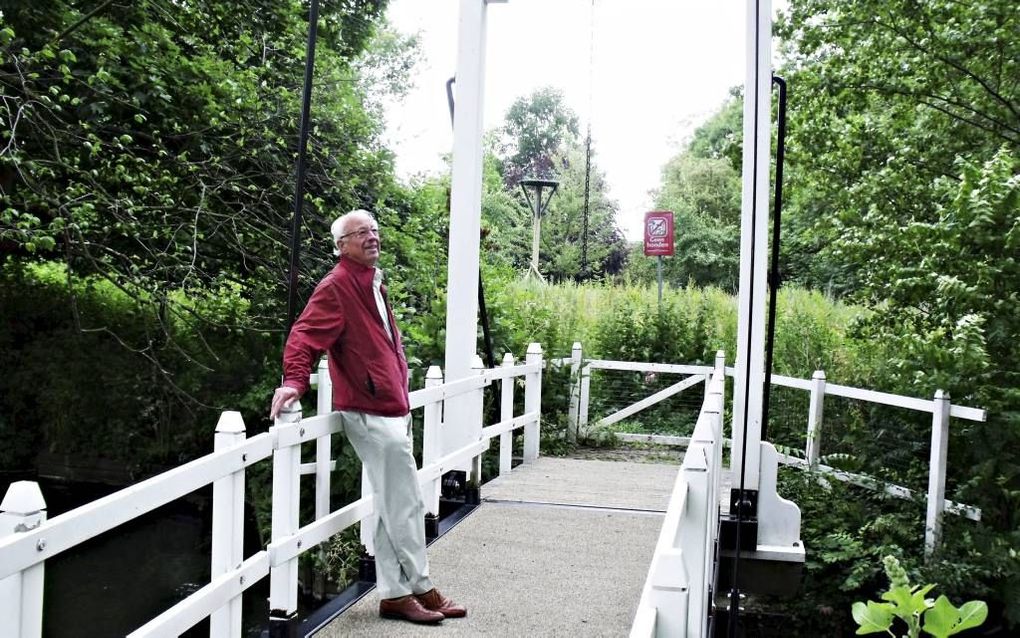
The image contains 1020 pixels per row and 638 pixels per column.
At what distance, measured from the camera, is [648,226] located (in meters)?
13.1

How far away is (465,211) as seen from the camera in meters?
6.09

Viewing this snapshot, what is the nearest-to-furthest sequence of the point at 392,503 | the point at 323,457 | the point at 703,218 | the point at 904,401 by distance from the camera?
the point at 392,503, the point at 323,457, the point at 904,401, the point at 703,218

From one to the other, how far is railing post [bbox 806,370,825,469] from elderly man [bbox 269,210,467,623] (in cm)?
587

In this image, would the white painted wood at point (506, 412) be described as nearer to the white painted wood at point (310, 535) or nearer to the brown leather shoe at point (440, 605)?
the white painted wood at point (310, 535)

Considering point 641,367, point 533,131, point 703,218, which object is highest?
point 533,131

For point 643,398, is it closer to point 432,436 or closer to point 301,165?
point 432,436

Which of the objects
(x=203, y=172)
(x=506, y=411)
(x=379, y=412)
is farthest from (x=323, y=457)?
(x=203, y=172)

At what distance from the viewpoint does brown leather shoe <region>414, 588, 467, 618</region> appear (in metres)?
4.07

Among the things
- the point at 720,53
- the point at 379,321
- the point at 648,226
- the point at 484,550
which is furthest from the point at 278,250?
the point at 720,53

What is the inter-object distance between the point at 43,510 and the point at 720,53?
33921 millimetres

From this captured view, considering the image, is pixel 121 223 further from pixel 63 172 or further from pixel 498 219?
pixel 498 219

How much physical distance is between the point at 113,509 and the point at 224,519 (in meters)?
0.78

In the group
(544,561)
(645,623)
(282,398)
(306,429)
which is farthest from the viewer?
(544,561)

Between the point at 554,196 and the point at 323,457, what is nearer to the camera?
the point at 323,457
